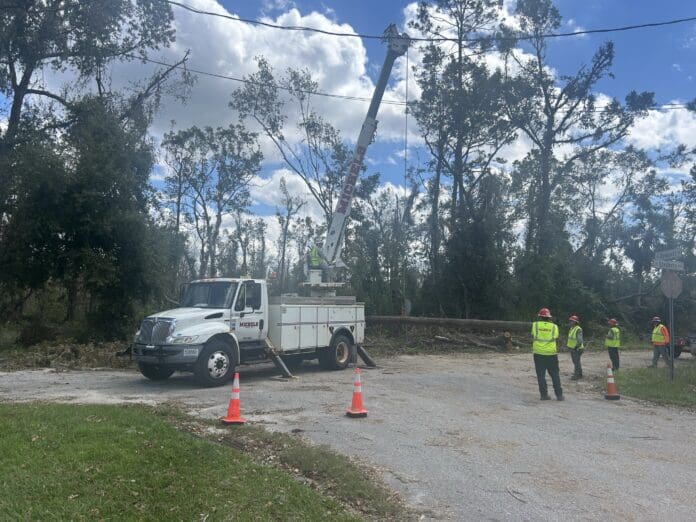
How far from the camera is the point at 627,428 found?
31.8 feet

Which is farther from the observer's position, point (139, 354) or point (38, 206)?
point (38, 206)

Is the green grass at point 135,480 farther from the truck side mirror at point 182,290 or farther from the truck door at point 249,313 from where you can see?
the truck side mirror at point 182,290

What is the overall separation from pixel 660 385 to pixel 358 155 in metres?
10.4

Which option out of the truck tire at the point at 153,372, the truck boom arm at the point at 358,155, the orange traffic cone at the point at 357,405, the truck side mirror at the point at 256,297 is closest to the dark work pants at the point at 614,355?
the truck boom arm at the point at 358,155

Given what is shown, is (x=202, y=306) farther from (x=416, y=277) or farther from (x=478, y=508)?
(x=416, y=277)

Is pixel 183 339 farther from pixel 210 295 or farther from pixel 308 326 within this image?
pixel 308 326

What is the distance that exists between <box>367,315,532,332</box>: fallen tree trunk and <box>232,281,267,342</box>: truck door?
11.8 meters

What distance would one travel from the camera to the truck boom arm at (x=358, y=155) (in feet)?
59.5

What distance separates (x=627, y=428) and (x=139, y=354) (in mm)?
9578

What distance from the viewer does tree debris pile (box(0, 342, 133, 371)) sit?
54.4ft

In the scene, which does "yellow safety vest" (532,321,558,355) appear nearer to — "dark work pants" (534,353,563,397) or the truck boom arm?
"dark work pants" (534,353,563,397)

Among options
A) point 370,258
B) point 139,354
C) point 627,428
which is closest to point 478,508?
point 627,428

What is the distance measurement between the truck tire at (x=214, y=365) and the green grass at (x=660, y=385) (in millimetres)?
8994

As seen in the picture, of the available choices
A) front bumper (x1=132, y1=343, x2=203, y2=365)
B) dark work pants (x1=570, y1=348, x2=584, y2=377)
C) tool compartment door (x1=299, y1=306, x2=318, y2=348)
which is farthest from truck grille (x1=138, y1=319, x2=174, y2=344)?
dark work pants (x1=570, y1=348, x2=584, y2=377)
